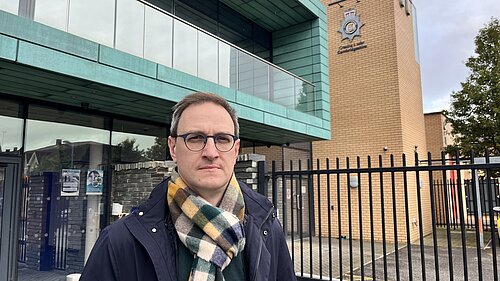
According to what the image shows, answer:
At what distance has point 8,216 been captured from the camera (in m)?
5.83

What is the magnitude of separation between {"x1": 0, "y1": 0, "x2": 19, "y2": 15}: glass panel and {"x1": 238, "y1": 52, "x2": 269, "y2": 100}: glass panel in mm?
4349

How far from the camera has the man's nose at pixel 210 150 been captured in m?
1.39

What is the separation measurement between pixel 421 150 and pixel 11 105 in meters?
14.4

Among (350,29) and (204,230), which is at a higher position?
(350,29)

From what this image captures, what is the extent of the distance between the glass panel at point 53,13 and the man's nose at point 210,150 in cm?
452

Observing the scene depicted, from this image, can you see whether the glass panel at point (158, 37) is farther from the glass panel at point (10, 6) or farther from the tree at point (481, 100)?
the tree at point (481, 100)

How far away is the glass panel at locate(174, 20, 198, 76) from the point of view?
6664 mm

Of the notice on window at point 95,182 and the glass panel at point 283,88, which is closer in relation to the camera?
the notice on window at point 95,182

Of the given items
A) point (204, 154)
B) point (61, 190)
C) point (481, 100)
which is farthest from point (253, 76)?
point (481, 100)

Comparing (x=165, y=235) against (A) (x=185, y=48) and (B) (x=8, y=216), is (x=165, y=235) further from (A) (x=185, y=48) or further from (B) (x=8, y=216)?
(A) (x=185, y=48)

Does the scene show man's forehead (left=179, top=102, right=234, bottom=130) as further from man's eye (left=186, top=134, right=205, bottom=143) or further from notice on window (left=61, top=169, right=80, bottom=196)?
notice on window (left=61, top=169, right=80, bottom=196)

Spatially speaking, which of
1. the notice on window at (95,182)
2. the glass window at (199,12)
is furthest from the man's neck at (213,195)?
the glass window at (199,12)

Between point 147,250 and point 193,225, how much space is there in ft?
0.62

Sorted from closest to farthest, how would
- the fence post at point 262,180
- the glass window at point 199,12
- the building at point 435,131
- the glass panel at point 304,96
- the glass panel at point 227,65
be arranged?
the fence post at point 262,180, the glass panel at point 227,65, the glass window at point 199,12, the glass panel at point 304,96, the building at point 435,131
